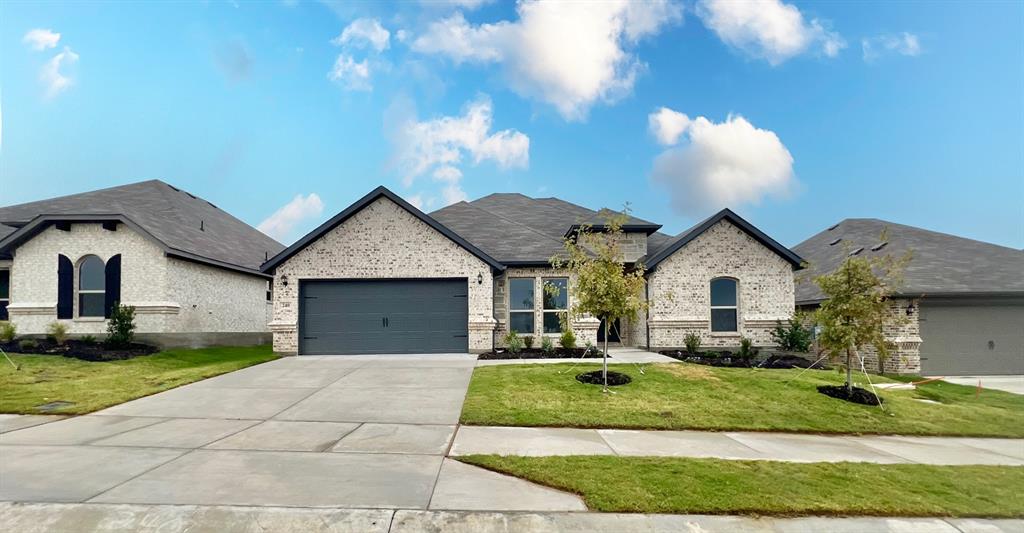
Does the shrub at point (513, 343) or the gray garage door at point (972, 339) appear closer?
the shrub at point (513, 343)

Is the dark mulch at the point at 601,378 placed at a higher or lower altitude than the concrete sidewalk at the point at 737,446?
higher

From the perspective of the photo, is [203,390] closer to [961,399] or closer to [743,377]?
[743,377]

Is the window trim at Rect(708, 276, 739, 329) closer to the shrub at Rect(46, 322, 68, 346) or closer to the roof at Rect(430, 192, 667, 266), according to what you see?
the roof at Rect(430, 192, 667, 266)

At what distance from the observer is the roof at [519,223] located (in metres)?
18.1

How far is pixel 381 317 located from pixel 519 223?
Answer: 7.98 metres

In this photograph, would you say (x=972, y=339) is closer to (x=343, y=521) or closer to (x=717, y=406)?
(x=717, y=406)

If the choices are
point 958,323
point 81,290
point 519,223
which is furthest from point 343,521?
point 958,323

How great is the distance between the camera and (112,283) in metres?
17.0

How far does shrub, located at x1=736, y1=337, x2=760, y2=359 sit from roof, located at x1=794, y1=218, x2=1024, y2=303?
2.89 metres

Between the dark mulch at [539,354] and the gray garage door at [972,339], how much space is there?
1140 centimetres

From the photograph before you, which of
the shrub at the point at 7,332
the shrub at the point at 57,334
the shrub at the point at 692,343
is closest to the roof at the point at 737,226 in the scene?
the shrub at the point at 692,343

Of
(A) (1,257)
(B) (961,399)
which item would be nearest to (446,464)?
(B) (961,399)

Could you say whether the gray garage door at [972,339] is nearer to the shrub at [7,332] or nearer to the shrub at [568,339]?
the shrub at [568,339]

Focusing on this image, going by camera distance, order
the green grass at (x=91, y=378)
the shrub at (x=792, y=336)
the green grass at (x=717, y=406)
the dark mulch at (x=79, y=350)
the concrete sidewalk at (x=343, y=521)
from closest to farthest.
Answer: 1. the concrete sidewalk at (x=343, y=521)
2. the green grass at (x=717, y=406)
3. the green grass at (x=91, y=378)
4. the dark mulch at (x=79, y=350)
5. the shrub at (x=792, y=336)
